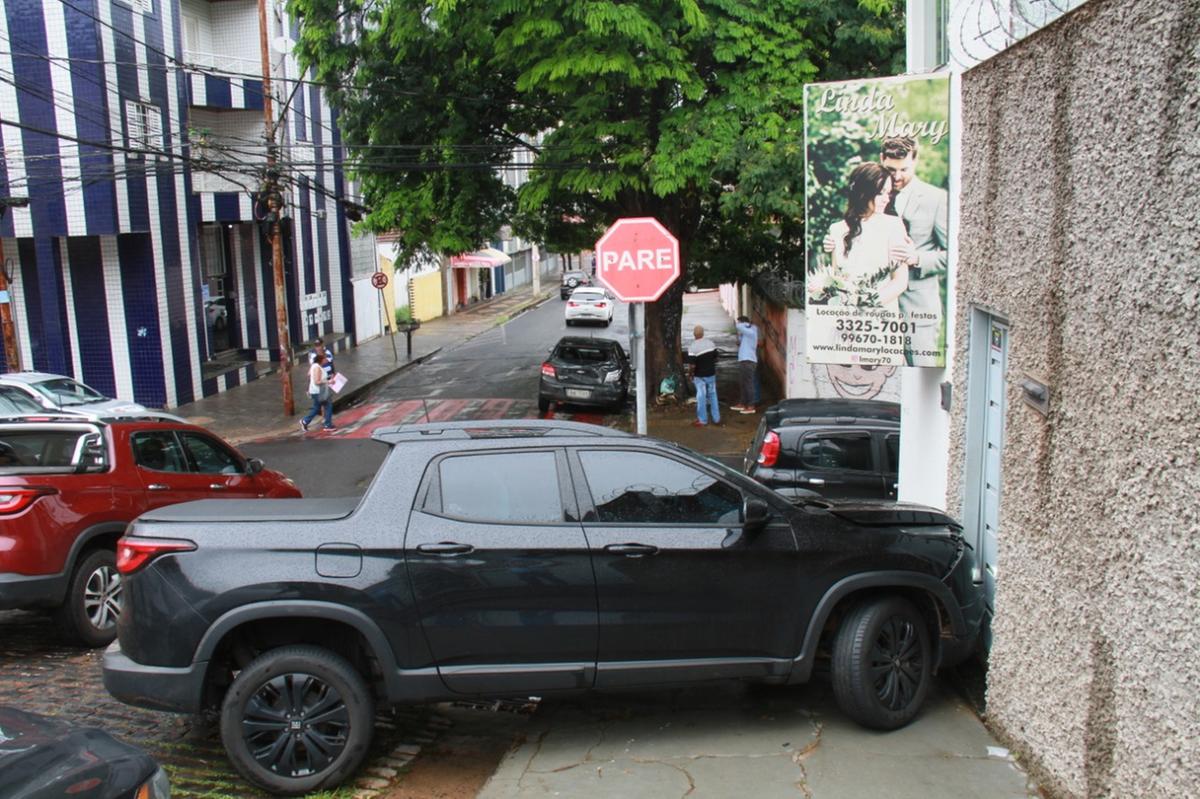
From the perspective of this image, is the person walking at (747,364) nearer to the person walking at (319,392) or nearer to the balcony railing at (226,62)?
the person walking at (319,392)

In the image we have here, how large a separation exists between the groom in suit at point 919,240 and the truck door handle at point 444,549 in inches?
183

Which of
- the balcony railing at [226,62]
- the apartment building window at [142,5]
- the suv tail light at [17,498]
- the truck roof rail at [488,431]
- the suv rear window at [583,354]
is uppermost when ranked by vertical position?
the apartment building window at [142,5]

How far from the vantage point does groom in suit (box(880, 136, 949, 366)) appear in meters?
8.55

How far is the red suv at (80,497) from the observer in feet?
25.0

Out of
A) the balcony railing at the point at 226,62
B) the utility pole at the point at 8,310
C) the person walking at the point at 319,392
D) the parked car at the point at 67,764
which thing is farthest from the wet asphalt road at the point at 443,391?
the balcony railing at the point at 226,62

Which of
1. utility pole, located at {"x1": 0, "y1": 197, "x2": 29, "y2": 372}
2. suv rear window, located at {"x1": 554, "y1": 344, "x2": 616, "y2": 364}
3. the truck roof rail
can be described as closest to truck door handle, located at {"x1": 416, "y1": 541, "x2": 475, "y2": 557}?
the truck roof rail

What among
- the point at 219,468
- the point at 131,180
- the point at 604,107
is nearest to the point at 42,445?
the point at 219,468

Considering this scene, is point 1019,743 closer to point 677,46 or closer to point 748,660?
point 748,660

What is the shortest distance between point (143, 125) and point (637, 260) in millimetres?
18221

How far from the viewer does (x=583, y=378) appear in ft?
69.1

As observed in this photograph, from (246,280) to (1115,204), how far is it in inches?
1092

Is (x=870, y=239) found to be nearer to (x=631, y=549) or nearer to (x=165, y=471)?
(x=631, y=549)

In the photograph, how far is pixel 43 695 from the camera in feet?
23.6

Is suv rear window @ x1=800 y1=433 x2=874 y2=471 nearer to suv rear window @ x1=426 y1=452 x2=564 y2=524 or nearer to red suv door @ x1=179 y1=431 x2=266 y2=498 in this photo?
suv rear window @ x1=426 y1=452 x2=564 y2=524
